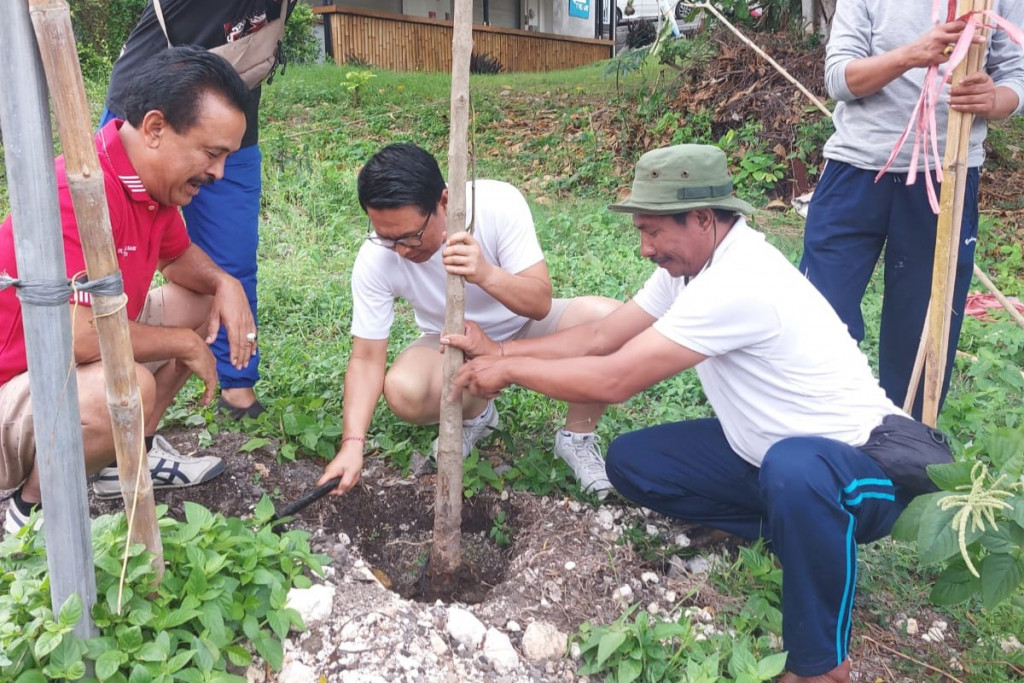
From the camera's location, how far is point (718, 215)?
238cm

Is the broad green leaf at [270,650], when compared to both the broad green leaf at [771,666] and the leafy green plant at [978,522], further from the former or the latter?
the leafy green plant at [978,522]

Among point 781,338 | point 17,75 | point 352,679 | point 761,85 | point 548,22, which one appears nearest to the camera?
point 17,75

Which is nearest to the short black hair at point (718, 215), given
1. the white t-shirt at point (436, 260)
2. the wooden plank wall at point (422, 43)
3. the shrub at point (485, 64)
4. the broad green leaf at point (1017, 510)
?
the white t-shirt at point (436, 260)

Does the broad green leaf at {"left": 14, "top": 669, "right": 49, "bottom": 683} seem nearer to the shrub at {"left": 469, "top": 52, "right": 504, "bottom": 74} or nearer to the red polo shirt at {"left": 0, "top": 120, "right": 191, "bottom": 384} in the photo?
the red polo shirt at {"left": 0, "top": 120, "right": 191, "bottom": 384}

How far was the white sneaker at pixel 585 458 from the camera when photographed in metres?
3.01

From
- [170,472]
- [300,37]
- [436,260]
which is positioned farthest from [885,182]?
[300,37]

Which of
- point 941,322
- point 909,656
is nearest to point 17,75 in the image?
point 941,322

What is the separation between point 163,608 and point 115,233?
1.02 m

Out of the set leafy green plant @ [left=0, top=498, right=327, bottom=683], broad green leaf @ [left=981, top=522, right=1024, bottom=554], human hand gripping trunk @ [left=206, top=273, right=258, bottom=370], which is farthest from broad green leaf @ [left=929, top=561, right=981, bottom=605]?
human hand gripping trunk @ [left=206, top=273, right=258, bottom=370]

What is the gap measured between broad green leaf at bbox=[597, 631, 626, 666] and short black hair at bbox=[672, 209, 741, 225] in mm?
1095

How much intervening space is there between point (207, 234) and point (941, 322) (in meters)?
2.52

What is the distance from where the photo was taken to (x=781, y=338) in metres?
2.29

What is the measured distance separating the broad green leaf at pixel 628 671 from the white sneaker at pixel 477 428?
1.17 m

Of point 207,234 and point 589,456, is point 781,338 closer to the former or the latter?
point 589,456
